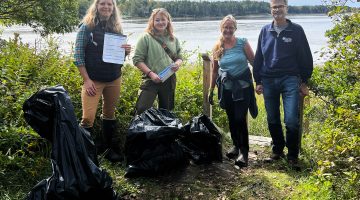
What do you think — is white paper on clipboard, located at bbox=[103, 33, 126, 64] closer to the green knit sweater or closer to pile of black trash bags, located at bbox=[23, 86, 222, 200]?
the green knit sweater

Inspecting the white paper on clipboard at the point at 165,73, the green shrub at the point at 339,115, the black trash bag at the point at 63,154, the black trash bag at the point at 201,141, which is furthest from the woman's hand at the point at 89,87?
the green shrub at the point at 339,115

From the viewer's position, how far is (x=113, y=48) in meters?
3.92

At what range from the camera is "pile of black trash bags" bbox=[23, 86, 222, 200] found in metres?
3.03

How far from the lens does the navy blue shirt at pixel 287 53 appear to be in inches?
158

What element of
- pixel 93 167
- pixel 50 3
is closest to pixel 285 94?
pixel 93 167

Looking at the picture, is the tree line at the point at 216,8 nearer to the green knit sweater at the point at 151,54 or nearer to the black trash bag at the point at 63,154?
the green knit sweater at the point at 151,54

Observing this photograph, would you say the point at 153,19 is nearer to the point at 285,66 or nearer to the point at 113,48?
the point at 113,48

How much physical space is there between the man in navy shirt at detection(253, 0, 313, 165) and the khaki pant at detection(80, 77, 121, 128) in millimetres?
1540

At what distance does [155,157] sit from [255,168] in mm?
1186

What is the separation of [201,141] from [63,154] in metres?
1.61

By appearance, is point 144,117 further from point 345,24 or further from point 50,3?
point 50,3

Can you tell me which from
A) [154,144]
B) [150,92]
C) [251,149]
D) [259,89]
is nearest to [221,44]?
[259,89]

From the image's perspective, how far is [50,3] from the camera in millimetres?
7312

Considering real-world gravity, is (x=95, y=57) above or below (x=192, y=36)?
above
